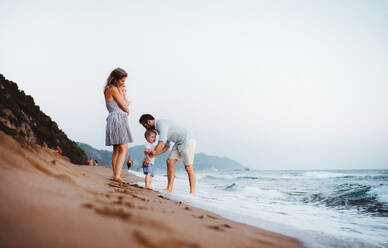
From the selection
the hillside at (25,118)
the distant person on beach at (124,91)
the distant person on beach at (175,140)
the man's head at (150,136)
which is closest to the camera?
the distant person on beach at (124,91)

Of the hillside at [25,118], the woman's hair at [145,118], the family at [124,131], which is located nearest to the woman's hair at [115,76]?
the family at [124,131]

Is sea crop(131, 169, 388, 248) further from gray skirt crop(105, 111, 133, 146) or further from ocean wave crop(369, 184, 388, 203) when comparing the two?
gray skirt crop(105, 111, 133, 146)

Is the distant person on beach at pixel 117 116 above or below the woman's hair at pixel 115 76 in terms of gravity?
below

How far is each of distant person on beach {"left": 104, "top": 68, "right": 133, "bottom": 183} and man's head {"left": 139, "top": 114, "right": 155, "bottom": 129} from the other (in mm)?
390

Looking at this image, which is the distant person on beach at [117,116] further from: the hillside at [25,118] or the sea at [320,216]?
the hillside at [25,118]

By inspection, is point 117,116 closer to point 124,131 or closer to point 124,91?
point 124,131

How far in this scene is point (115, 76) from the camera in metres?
4.32

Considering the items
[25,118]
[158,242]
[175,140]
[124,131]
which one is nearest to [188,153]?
[175,140]

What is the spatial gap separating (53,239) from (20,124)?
48.3 ft

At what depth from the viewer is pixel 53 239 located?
83cm

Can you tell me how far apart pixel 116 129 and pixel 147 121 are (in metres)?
0.66

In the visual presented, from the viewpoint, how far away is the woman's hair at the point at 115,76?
14.1ft

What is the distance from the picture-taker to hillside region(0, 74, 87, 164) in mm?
12312

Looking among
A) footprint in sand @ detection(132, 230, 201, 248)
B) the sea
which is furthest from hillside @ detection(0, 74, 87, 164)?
footprint in sand @ detection(132, 230, 201, 248)
